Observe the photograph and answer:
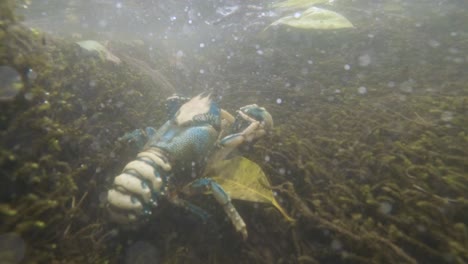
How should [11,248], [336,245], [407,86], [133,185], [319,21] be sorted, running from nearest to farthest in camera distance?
1. [11,248]
2. [336,245]
3. [133,185]
4. [407,86]
5. [319,21]

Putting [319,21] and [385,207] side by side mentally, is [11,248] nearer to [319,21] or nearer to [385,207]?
[385,207]

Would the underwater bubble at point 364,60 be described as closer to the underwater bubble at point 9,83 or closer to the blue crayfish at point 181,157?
the blue crayfish at point 181,157

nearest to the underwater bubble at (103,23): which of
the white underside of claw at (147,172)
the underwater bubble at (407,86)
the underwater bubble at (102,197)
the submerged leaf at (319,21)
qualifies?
the submerged leaf at (319,21)

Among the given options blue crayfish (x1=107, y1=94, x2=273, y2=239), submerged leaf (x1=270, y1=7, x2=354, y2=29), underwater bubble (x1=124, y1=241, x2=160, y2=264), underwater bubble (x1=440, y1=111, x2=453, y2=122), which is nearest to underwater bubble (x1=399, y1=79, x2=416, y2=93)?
underwater bubble (x1=440, y1=111, x2=453, y2=122)

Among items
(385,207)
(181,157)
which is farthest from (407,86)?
(181,157)

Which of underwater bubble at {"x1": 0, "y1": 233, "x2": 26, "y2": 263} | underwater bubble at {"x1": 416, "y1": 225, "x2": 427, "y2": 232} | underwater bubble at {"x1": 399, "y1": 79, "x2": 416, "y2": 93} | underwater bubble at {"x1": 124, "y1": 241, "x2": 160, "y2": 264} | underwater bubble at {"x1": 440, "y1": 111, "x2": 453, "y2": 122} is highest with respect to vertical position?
underwater bubble at {"x1": 0, "y1": 233, "x2": 26, "y2": 263}

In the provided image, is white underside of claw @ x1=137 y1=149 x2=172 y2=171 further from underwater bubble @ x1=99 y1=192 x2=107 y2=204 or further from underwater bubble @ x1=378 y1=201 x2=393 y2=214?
underwater bubble @ x1=378 y1=201 x2=393 y2=214

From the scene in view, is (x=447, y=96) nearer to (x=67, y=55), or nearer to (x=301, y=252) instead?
(x=301, y=252)
